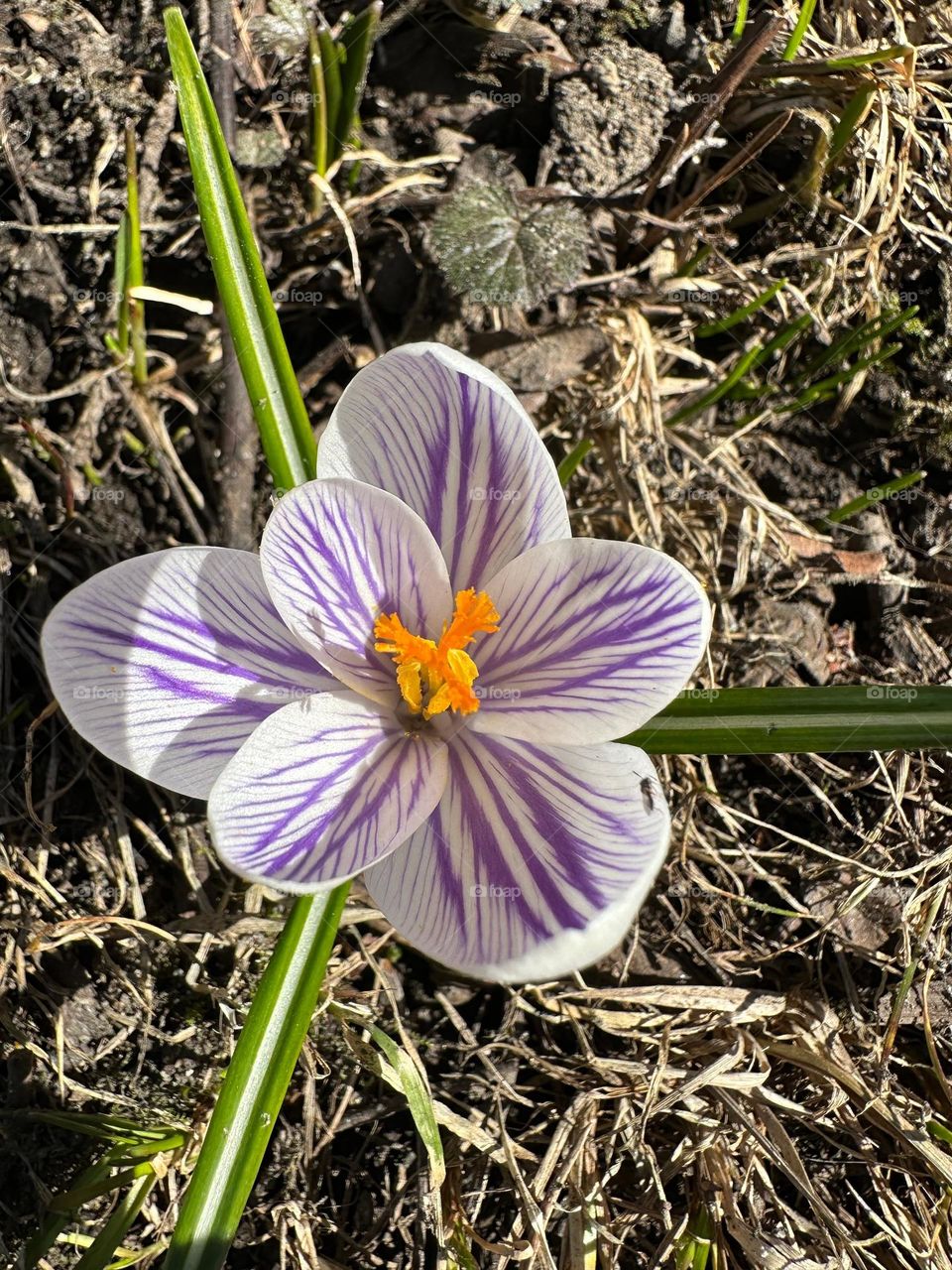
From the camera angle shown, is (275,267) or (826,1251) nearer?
(826,1251)

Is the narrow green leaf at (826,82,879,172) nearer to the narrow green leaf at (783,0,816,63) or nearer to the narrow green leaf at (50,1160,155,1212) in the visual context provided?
the narrow green leaf at (783,0,816,63)

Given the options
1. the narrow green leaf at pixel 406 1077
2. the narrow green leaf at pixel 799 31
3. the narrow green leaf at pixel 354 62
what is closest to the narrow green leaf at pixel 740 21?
the narrow green leaf at pixel 799 31

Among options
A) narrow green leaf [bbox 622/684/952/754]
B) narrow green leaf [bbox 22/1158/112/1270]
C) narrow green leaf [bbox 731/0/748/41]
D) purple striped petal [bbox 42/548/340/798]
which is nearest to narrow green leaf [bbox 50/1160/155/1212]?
narrow green leaf [bbox 22/1158/112/1270]

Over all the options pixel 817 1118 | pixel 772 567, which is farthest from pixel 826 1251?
pixel 772 567

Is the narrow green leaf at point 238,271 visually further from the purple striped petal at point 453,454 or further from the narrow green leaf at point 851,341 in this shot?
the narrow green leaf at point 851,341

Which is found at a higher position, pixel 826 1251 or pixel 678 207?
pixel 678 207

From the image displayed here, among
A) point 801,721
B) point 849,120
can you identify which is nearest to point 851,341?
point 849,120

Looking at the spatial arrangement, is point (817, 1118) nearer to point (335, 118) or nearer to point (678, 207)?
point (678, 207)
